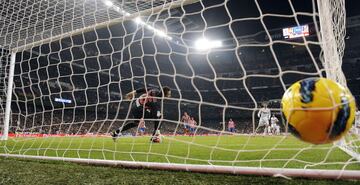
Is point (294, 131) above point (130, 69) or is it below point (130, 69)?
above

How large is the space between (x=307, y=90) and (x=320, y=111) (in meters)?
0.15

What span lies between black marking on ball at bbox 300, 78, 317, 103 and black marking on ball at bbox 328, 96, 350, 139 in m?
0.16

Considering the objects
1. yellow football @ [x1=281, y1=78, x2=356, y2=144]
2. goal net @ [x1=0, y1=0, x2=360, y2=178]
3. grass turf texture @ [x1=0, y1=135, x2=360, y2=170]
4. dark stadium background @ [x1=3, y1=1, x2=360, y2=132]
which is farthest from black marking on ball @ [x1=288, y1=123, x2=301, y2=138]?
dark stadium background @ [x1=3, y1=1, x2=360, y2=132]

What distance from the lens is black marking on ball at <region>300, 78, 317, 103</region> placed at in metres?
1.55

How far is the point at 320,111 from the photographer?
1488mm

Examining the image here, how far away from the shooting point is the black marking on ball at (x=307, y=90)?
1555mm

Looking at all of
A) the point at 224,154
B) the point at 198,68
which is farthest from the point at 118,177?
the point at 198,68

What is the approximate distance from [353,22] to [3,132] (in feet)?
81.9

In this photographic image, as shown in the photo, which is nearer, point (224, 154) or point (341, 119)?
point (341, 119)

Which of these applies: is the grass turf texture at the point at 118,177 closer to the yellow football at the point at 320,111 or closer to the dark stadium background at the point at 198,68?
the yellow football at the point at 320,111

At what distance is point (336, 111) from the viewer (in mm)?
1494

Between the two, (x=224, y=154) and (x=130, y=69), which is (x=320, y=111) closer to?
(x=224, y=154)

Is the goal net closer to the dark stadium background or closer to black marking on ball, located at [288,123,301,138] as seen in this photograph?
the dark stadium background

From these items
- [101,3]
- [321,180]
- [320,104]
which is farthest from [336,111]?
[101,3]
